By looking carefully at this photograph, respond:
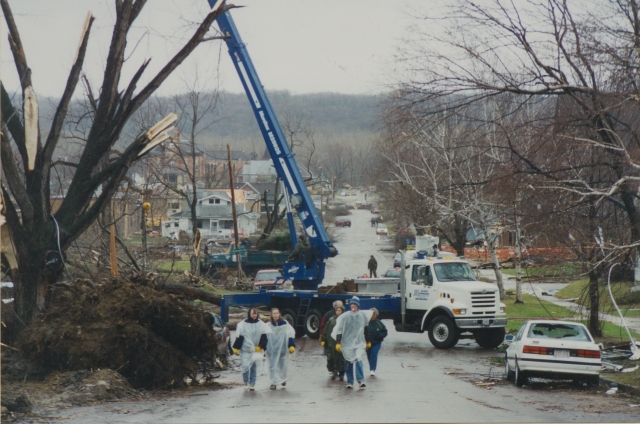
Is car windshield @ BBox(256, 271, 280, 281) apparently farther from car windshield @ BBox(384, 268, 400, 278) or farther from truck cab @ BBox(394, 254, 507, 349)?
truck cab @ BBox(394, 254, 507, 349)

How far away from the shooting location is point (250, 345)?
50.8ft

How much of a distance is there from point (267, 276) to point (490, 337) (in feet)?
53.3

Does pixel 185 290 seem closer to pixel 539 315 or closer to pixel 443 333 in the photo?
pixel 443 333

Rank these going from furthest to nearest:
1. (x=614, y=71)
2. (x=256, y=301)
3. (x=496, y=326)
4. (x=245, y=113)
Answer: (x=245, y=113) < (x=256, y=301) < (x=496, y=326) < (x=614, y=71)

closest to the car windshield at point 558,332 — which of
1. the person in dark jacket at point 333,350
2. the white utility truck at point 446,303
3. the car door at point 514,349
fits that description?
the car door at point 514,349

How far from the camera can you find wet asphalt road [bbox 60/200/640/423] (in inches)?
465

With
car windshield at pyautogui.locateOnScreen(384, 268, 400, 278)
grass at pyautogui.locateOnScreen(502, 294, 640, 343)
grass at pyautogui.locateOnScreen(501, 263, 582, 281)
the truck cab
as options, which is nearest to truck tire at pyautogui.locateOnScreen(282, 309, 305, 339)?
the truck cab

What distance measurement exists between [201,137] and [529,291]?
27.6 meters

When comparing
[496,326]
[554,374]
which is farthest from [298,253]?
[554,374]

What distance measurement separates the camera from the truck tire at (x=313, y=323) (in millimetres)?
25703

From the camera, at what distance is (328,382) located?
1633cm

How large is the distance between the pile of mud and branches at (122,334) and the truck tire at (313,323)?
1000 centimetres

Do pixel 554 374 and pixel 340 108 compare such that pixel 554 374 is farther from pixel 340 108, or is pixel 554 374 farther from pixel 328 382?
pixel 340 108

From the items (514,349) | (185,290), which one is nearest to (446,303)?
(514,349)
